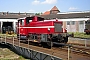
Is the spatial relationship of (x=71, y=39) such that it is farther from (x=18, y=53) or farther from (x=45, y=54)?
(x=45, y=54)

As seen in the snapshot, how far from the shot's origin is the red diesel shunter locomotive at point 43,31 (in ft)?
52.0

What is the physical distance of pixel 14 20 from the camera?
46.8 metres

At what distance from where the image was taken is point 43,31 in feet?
55.9

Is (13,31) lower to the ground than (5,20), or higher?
lower

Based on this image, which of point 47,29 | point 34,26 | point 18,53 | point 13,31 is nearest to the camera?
point 47,29

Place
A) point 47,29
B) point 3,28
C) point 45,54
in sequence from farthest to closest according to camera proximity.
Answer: point 3,28
point 47,29
point 45,54

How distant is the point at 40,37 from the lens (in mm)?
17125

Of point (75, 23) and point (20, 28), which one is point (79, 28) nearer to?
point (75, 23)

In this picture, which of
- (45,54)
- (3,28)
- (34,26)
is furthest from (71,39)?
(3,28)

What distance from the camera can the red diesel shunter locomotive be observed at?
52.0 ft

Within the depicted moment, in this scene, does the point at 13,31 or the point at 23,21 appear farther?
the point at 13,31

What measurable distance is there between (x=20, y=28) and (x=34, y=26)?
3.52 m

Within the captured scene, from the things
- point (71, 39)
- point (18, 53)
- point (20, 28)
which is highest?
point (20, 28)

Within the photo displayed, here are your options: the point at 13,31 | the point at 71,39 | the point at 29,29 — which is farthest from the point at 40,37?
the point at 13,31
